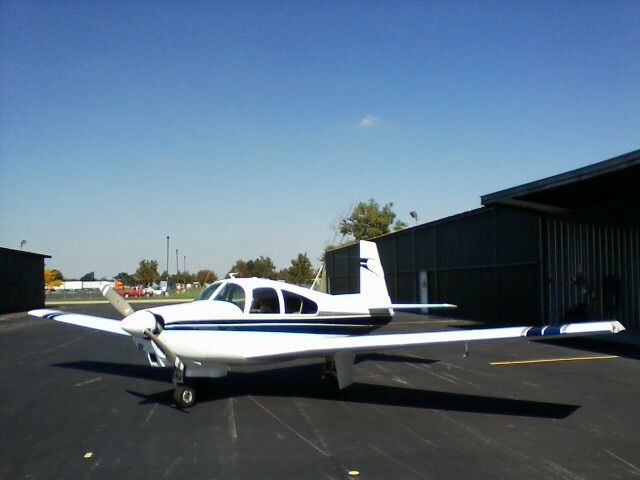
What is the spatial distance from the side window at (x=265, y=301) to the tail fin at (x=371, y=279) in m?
2.85

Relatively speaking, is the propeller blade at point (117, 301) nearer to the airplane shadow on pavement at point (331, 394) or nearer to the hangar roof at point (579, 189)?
the airplane shadow on pavement at point (331, 394)

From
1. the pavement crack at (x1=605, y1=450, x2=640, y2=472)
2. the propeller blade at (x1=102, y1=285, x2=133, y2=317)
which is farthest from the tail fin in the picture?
the pavement crack at (x1=605, y1=450, x2=640, y2=472)

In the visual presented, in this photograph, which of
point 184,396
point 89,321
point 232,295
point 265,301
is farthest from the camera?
point 89,321

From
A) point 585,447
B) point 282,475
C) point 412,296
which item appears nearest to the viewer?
point 282,475

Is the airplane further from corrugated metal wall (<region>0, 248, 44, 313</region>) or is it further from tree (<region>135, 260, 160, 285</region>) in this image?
tree (<region>135, 260, 160, 285</region>)

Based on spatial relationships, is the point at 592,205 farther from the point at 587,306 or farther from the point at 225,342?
the point at 225,342

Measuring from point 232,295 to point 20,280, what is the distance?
40194mm

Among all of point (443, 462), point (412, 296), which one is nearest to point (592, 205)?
point (412, 296)

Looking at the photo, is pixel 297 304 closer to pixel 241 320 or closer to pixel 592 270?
pixel 241 320

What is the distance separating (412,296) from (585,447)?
1099 inches

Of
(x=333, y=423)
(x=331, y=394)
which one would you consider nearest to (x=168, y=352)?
(x=333, y=423)

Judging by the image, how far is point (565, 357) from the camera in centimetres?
1416

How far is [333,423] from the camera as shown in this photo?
792 centimetres

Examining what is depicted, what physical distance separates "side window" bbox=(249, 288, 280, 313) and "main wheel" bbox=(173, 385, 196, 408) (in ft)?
5.03
